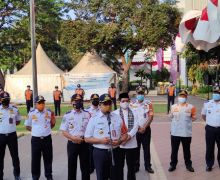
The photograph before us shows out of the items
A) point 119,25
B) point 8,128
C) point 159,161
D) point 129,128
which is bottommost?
point 159,161

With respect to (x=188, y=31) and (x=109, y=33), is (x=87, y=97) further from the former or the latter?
(x=188, y=31)

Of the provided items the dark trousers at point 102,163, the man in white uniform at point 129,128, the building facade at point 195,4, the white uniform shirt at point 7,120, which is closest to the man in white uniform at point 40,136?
the white uniform shirt at point 7,120

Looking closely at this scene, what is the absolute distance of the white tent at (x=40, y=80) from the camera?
3772 cm

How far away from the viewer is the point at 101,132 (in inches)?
283

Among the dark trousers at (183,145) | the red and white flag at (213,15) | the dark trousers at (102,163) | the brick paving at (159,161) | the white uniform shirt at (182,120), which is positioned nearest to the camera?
the red and white flag at (213,15)

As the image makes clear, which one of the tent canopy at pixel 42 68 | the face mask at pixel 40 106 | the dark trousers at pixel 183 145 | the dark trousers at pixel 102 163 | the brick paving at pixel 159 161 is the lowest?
the brick paving at pixel 159 161

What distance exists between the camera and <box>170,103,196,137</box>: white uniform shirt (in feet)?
33.6

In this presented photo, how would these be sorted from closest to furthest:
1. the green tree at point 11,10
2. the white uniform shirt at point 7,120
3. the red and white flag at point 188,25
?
the red and white flag at point 188,25, the white uniform shirt at point 7,120, the green tree at point 11,10

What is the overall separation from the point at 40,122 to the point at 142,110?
2.28 metres

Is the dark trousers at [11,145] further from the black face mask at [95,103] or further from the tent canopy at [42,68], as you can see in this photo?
the tent canopy at [42,68]

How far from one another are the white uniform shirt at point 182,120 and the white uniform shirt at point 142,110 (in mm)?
586

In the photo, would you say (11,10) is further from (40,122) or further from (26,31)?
(40,122)

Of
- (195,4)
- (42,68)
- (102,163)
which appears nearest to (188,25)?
(102,163)

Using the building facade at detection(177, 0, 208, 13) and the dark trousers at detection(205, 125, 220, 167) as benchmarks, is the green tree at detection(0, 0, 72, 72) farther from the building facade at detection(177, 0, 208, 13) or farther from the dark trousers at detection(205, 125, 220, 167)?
the dark trousers at detection(205, 125, 220, 167)
